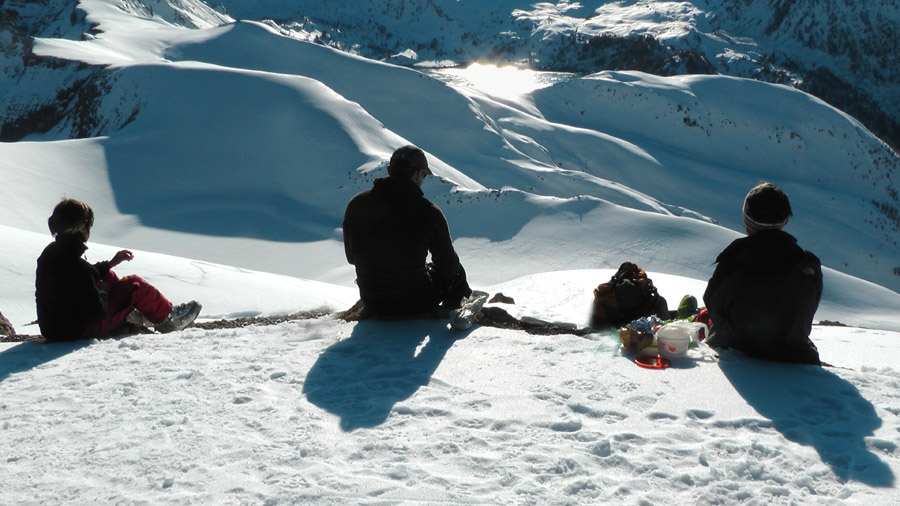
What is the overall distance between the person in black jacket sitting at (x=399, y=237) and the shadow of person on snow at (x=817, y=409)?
82.0 inches

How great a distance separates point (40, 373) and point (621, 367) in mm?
3573

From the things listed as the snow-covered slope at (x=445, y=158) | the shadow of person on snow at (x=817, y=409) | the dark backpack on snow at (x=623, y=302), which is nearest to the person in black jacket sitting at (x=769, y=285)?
the shadow of person on snow at (x=817, y=409)

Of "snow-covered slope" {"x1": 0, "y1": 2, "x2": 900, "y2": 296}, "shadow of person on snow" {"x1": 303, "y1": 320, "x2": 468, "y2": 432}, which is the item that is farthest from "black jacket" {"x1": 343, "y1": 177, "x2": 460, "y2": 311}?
"snow-covered slope" {"x1": 0, "y1": 2, "x2": 900, "y2": 296}

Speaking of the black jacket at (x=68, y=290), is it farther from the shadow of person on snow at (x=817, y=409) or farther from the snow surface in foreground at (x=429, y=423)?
the shadow of person on snow at (x=817, y=409)

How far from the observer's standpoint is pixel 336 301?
8.78 m

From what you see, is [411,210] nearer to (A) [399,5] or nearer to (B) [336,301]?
(B) [336,301]

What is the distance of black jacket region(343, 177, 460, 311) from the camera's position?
16.1 ft

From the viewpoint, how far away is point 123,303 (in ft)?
16.8

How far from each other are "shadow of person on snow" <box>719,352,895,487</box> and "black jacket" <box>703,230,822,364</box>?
128 mm

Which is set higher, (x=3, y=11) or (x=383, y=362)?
(x=3, y=11)

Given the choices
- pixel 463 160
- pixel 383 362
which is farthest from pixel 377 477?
pixel 463 160

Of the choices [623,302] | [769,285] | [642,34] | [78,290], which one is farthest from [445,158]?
[642,34]

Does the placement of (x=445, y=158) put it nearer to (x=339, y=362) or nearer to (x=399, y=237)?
(x=399, y=237)

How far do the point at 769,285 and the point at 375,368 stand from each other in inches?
94.8
